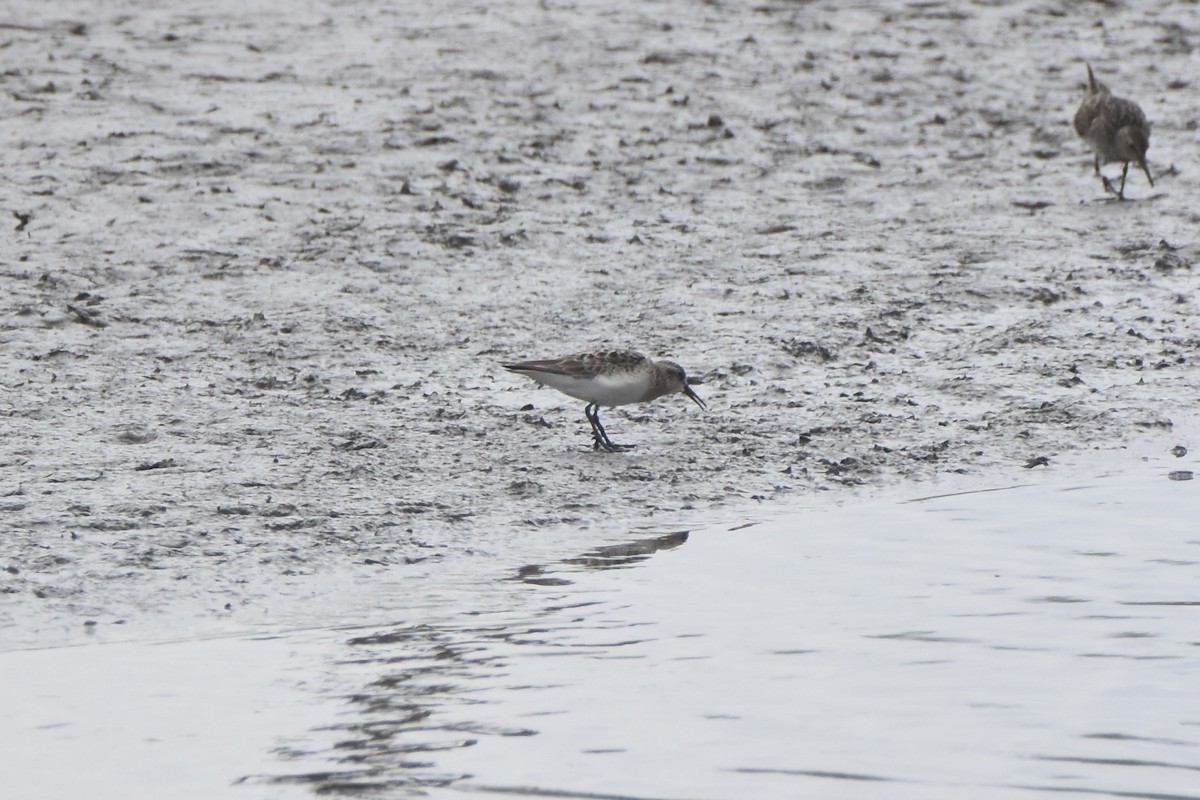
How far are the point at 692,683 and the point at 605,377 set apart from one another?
2.78 m

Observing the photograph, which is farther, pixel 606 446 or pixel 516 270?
pixel 516 270

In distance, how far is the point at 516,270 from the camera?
→ 10.8 meters

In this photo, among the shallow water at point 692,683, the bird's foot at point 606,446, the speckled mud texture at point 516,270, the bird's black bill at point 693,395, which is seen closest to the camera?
the shallow water at point 692,683

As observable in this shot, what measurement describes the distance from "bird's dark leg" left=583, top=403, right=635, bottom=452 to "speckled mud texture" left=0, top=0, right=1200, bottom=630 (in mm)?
92

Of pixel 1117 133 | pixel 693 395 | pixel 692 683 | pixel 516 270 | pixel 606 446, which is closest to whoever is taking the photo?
pixel 692 683

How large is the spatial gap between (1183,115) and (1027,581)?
30.8 ft

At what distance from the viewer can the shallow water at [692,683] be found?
490cm

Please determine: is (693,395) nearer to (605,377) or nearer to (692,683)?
(605,377)

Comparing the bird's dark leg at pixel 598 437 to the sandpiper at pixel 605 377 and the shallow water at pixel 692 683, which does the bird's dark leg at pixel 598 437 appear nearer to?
the sandpiper at pixel 605 377

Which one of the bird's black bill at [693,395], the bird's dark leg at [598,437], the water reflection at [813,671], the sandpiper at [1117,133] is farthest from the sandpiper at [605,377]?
the sandpiper at [1117,133]

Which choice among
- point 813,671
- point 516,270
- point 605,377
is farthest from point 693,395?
point 813,671

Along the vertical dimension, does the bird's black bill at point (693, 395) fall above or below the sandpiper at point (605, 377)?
below

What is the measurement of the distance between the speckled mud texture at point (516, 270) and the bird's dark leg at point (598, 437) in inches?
3.6

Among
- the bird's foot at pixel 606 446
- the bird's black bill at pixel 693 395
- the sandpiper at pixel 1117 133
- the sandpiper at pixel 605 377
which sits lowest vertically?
the bird's foot at pixel 606 446
